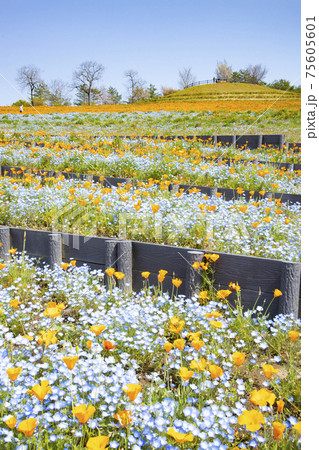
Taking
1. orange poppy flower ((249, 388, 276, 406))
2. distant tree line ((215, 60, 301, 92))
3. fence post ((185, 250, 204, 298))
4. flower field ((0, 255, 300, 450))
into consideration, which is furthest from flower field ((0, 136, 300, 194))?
distant tree line ((215, 60, 301, 92))

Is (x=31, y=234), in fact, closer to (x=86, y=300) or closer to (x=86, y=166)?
(x=86, y=300)

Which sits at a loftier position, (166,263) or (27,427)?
(166,263)

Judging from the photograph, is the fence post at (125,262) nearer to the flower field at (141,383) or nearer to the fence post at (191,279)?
the flower field at (141,383)

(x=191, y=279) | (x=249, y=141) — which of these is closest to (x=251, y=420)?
(x=191, y=279)

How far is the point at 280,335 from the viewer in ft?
10.5

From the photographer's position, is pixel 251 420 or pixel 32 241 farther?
pixel 32 241

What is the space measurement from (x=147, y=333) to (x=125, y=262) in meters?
1.21

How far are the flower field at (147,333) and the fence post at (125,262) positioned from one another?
88 millimetres

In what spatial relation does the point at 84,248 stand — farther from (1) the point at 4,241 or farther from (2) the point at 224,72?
(2) the point at 224,72

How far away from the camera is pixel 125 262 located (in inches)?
159

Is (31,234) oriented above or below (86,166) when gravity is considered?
below
